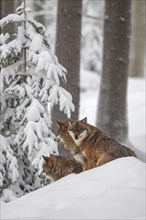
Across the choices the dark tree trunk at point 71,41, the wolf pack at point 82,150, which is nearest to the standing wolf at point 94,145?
the wolf pack at point 82,150

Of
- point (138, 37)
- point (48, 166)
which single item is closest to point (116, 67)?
point (48, 166)

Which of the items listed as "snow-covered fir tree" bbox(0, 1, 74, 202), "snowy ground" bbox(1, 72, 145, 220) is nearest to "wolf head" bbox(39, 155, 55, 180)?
"snow-covered fir tree" bbox(0, 1, 74, 202)

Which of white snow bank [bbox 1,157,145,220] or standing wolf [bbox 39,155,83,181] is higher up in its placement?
white snow bank [bbox 1,157,145,220]

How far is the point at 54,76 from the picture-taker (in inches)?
271

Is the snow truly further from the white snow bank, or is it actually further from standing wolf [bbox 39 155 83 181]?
the white snow bank

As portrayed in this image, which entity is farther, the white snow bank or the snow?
→ the snow

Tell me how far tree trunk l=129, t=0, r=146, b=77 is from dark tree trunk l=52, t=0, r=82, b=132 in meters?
9.77

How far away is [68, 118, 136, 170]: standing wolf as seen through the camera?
602 cm

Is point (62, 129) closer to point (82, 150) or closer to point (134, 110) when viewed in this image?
point (82, 150)

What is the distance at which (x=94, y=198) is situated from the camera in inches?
167

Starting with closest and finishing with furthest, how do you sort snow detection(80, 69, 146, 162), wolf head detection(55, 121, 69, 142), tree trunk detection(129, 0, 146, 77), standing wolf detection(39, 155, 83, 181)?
standing wolf detection(39, 155, 83, 181), wolf head detection(55, 121, 69, 142), snow detection(80, 69, 146, 162), tree trunk detection(129, 0, 146, 77)

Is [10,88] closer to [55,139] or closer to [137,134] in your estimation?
[55,139]

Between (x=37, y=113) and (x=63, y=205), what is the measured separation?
260 cm

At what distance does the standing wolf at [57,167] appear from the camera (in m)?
6.45
